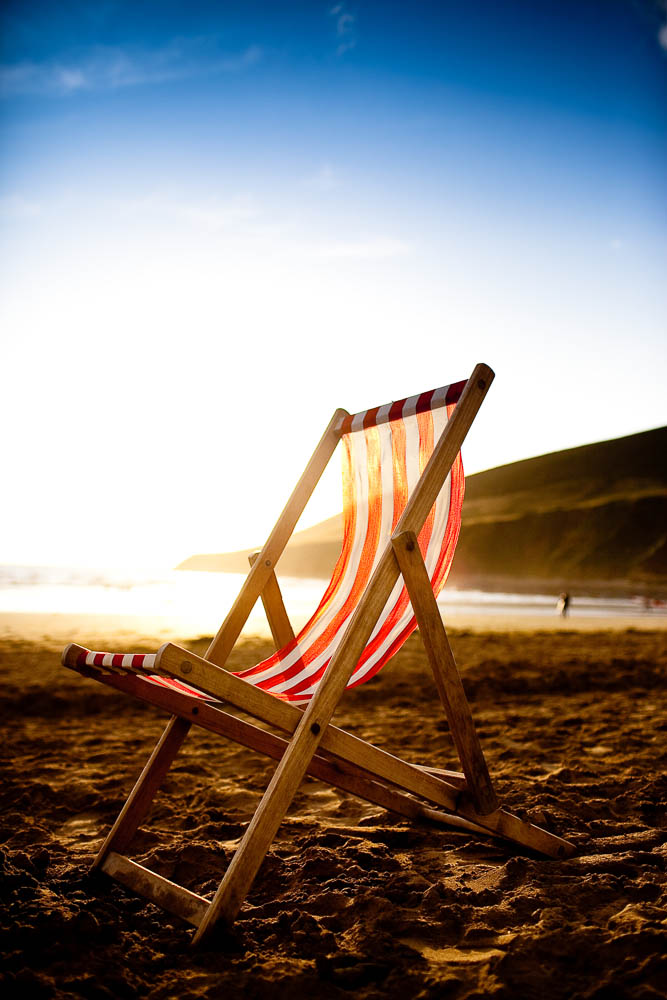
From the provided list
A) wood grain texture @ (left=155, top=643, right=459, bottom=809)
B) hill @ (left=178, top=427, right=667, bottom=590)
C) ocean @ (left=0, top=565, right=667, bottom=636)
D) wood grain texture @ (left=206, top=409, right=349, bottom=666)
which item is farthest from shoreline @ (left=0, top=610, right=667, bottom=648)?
hill @ (left=178, top=427, right=667, bottom=590)

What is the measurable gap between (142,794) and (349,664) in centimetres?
82

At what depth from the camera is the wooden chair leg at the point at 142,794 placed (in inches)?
78.2

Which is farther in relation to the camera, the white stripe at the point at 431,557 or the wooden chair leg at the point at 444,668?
the white stripe at the point at 431,557

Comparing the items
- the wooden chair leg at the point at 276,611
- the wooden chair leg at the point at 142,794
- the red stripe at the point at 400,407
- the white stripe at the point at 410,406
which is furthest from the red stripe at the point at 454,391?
the wooden chair leg at the point at 142,794

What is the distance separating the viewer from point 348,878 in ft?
6.50

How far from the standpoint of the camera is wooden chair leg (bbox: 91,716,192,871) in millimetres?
1986

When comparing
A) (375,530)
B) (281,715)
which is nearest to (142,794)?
(281,715)

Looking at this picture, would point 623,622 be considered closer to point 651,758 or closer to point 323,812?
point 651,758

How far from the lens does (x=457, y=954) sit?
1.54 m

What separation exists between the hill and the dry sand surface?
3688cm

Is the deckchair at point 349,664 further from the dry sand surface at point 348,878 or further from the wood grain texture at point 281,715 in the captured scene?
the dry sand surface at point 348,878

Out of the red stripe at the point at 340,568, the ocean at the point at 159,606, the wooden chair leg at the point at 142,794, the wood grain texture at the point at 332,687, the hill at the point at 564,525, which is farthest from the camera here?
the hill at the point at 564,525

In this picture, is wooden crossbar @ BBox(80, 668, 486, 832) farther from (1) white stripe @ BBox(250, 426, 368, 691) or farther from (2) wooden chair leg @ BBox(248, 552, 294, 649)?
(2) wooden chair leg @ BBox(248, 552, 294, 649)

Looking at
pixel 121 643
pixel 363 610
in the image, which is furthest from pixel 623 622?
pixel 363 610
